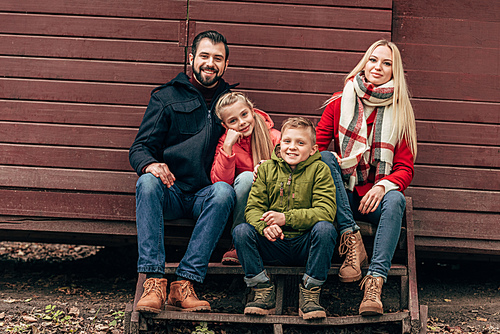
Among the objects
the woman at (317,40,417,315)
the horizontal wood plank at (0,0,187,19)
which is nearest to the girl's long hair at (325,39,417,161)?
A: the woman at (317,40,417,315)

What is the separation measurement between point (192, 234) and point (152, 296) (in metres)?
0.45

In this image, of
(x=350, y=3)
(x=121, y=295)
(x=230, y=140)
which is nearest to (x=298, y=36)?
(x=350, y=3)

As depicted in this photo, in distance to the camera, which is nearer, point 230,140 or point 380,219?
point 380,219

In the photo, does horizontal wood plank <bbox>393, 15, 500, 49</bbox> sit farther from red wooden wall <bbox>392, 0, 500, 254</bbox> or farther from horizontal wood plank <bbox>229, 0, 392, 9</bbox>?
horizontal wood plank <bbox>229, 0, 392, 9</bbox>

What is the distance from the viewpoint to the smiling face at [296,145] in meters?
2.95

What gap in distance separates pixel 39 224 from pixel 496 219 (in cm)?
393

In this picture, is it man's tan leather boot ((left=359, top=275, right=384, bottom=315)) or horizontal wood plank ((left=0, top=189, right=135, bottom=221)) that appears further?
horizontal wood plank ((left=0, top=189, right=135, bottom=221))

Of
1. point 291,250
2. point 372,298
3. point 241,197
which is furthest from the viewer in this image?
point 241,197

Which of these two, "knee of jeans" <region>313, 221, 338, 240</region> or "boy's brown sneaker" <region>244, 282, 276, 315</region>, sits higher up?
"knee of jeans" <region>313, 221, 338, 240</region>

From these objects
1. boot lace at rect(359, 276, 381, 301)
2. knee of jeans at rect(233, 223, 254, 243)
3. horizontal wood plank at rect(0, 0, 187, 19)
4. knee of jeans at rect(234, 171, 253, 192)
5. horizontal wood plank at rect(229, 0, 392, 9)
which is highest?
horizontal wood plank at rect(229, 0, 392, 9)

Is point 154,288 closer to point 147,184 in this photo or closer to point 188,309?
point 188,309

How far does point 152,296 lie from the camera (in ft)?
8.96

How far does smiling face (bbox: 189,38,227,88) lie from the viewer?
3.45 meters

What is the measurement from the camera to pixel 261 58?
13.0 feet
